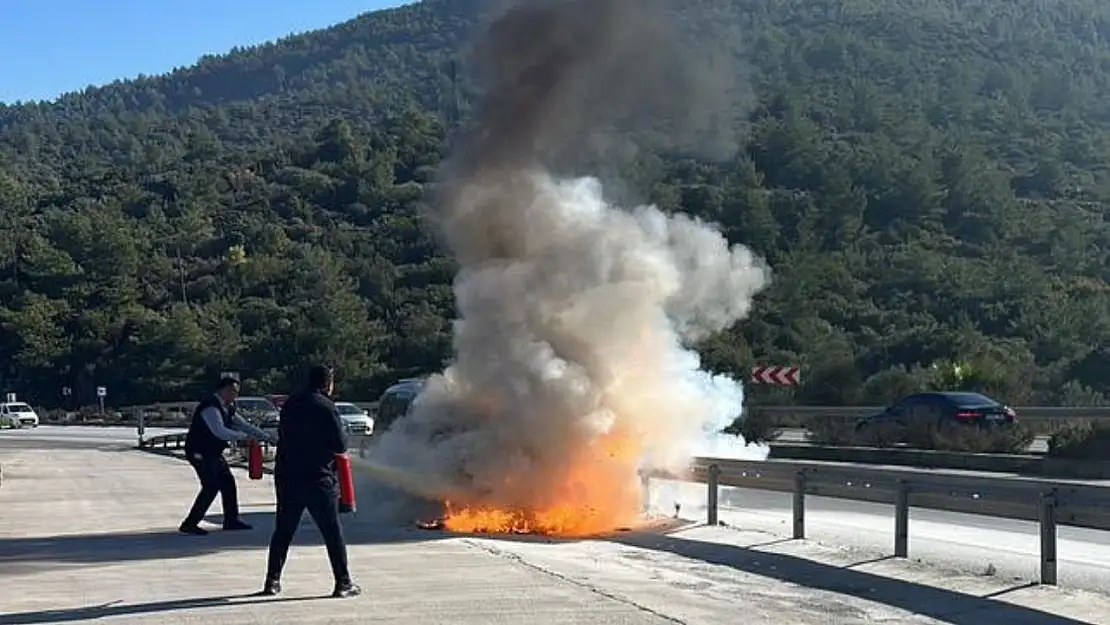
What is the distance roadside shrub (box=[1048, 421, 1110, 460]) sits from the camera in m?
27.1

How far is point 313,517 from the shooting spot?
38.7 feet

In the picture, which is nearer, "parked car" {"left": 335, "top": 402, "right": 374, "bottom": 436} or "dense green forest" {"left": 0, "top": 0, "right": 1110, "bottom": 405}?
"parked car" {"left": 335, "top": 402, "right": 374, "bottom": 436}

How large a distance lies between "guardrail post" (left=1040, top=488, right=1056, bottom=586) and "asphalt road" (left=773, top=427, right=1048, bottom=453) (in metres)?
19.0

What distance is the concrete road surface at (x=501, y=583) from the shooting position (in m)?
10.9

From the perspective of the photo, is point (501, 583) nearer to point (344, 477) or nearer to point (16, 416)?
point (344, 477)

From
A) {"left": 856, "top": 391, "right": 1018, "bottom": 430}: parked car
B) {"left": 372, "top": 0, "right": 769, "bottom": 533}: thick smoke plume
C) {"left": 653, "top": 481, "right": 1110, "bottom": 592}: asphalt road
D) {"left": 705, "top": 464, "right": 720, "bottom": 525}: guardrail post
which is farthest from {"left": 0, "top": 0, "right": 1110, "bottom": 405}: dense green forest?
{"left": 856, "top": 391, "right": 1018, "bottom": 430}: parked car

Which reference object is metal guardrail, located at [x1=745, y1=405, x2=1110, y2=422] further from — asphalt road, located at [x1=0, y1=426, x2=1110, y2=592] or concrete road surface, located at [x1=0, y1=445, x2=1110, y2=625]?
concrete road surface, located at [x1=0, y1=445, x2=1110, y2=625]

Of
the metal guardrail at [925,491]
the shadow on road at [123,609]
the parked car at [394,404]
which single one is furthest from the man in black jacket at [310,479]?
the parked car at [394,404]

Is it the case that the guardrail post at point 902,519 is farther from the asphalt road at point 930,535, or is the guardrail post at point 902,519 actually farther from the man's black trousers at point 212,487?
the man's black trousers at point 212,487

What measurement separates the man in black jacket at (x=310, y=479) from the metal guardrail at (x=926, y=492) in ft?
17.1

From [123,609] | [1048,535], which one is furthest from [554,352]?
[123,609]

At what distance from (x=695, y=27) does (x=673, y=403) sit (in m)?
4.93

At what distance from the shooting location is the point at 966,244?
7775 centimetres

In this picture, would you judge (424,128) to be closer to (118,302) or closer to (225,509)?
(118,302)
